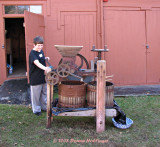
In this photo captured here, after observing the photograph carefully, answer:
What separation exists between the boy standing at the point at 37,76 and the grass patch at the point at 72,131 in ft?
1.03

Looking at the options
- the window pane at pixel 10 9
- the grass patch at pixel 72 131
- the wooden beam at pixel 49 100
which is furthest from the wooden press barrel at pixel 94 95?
the window pane at pixel 10 9

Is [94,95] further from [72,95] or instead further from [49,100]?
[49,100]

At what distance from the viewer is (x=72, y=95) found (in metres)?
4.00

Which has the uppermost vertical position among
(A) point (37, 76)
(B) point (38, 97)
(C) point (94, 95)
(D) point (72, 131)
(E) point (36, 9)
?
(E) point (36, 9)

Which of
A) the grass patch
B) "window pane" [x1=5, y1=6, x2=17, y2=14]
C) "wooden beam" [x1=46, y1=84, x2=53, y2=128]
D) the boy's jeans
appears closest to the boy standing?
the boy's jeans

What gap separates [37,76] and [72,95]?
3.48 feet

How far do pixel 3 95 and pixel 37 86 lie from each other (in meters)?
2.24

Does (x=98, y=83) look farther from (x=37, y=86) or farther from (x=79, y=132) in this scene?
(x=37, y=86)

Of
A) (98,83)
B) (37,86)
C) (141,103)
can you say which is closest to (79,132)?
(98,83)

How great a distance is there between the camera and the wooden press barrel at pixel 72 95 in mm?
3990

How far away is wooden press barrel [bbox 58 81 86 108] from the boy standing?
76 centimetres

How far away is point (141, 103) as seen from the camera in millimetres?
5750

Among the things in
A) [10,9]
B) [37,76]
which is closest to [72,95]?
[37,76]

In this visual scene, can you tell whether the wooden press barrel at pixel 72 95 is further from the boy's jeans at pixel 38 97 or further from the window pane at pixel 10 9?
the window pane at pixel 10 9
